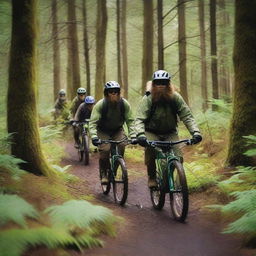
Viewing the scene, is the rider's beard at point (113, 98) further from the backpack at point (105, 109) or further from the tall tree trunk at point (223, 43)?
the tall tree trunk at point (223, 43)

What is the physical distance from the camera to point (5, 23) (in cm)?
1011

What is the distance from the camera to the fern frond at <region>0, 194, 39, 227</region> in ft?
12.6

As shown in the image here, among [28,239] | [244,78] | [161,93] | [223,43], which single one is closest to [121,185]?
[161,93]

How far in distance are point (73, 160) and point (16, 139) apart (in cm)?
654

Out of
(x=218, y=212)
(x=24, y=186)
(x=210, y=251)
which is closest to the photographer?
(x=210, y=251)

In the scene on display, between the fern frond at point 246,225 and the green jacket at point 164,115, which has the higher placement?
the green jacket at point 164,115

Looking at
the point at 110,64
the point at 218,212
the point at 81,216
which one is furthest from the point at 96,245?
the point at 110,64

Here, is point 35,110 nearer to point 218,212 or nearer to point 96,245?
point 96,245

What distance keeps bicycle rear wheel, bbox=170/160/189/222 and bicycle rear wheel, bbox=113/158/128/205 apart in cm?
111

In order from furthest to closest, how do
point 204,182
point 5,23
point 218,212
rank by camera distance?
1. point 5,23
2. point 204,182
3. point 218,212

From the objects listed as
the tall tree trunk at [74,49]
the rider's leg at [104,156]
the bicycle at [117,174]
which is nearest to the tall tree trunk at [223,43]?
the tall tree trunk at [74,49]

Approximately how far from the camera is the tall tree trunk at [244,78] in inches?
325

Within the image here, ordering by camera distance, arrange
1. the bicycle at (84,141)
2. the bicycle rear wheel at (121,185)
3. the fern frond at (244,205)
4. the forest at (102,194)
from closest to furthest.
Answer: the forest at (102,194)
the fern frond at (244,205)
the bicycle rear wheel at (121,185)
the bicycle at (84,141)

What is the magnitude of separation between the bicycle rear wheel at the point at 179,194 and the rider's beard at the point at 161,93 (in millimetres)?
1253
